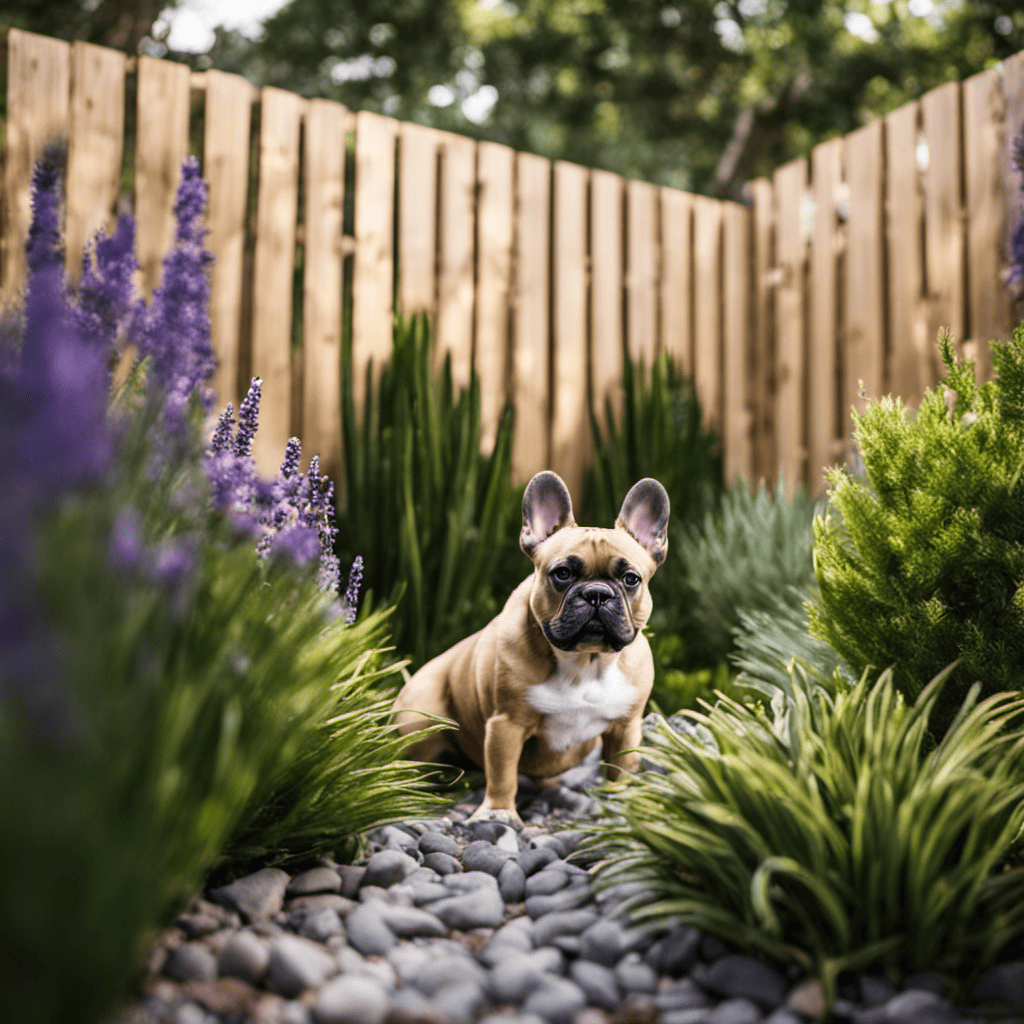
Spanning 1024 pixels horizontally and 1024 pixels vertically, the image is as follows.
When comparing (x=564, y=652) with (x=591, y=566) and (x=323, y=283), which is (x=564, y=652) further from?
(x=323, y=283)

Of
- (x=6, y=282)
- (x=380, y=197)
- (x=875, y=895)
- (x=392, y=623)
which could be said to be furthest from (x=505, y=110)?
(x=875, y=895)

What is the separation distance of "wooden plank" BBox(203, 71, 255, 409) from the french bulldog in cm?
212

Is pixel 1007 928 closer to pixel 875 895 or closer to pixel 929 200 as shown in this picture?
pixel 875 895

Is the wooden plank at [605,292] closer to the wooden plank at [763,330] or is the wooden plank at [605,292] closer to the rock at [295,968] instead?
the wooden plank at [763,330]

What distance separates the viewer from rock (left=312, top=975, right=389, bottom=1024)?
1253 millimetres

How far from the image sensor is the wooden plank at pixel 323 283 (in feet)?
13.5

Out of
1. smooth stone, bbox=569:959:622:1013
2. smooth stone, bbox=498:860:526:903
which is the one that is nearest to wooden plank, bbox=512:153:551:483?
smooth stone, bbox=498:860:526:903

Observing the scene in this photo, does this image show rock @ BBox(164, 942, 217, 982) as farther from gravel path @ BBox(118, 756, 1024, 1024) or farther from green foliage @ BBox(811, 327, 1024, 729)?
green foliage @ BBox(811, 327, 1024, 729)

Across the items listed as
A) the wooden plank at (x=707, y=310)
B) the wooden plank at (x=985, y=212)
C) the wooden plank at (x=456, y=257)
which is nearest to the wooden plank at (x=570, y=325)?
the wooden plank at (x=456, y=257)

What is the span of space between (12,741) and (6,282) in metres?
3.40

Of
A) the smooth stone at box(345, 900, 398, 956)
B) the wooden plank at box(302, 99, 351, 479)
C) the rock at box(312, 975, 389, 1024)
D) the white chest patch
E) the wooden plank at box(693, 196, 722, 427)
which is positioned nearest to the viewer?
the rock at box(312, 975, 389, 1024)

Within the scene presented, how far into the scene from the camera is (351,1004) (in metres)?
1.26

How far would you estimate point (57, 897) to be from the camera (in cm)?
94

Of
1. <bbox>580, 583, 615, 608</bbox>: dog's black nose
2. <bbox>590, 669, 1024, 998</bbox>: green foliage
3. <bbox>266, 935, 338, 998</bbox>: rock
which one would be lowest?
<bbox>266, 935, 338, 998</bbox>: rock
